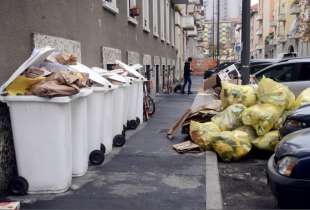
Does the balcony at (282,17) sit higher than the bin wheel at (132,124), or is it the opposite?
the balcony at (282,17)

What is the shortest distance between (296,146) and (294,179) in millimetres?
429

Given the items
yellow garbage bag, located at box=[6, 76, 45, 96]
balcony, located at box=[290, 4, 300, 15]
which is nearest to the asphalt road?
yellow garbage bag, located at box=[6, 76, 45, 96]

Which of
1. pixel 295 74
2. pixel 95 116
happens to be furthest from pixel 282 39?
pixel 95 116

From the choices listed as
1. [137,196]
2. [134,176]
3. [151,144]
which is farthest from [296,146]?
[151,144]

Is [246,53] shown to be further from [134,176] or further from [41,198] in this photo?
[41,198]

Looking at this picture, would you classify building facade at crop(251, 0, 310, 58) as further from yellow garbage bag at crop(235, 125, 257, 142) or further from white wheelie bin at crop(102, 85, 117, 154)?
white wheelie bin at crop(102, 85, 117, 154)

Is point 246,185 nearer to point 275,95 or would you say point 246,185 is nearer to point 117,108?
point 275,95

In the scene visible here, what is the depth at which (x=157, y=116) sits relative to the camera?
13.7m

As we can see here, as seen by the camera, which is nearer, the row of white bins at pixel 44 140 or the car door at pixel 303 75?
the row of white bins at pixel 44 140

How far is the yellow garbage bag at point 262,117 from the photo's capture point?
8133 millimetres

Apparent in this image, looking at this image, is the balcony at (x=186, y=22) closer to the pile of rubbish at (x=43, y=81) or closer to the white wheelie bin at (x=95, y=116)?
the white wheelie bin at (x=95, y=116)

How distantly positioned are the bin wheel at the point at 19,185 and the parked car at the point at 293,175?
2628 mm

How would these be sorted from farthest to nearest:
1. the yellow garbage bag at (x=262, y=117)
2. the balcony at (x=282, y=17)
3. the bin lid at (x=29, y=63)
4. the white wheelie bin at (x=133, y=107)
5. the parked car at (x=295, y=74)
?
the balcony at (x=282, y=17), the parked car at (x=295, y=74), the white wheelie bin at (x=133, y=107), the yellow garbage bag at (x=262, y=117), the bin lid at (x=29, y=63)

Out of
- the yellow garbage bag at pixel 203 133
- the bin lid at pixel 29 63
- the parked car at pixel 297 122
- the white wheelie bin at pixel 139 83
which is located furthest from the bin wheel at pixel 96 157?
the white wheelie bin at pixel 139 83
